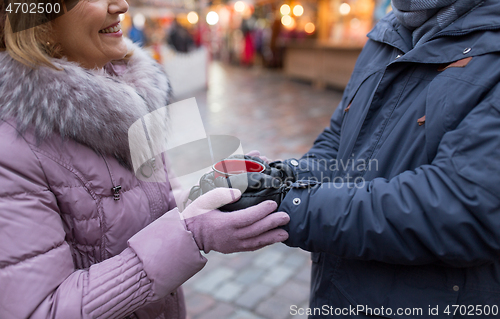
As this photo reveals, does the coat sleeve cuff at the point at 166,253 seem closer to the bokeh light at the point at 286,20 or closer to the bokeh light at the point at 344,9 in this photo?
the bokeh light at the point at 344,9

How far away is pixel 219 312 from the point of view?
2.51 m

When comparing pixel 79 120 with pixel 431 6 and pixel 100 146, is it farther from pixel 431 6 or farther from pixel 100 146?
pixel 431 6

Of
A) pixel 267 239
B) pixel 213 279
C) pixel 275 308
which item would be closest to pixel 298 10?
pixel 213 279

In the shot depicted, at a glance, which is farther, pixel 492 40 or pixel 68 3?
pixel 68 3

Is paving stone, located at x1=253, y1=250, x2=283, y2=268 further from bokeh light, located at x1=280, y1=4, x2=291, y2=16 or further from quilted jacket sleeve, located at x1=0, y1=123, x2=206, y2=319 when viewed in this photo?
bokeh light, located at x1=280, y1=4, x2=291, y2=16

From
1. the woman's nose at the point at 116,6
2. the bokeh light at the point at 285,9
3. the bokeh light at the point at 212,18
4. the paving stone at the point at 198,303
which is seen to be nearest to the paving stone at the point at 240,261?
the paving stone at the point at 198,303

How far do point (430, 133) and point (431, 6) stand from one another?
0.40 m

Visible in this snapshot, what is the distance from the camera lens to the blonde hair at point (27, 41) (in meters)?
1.02

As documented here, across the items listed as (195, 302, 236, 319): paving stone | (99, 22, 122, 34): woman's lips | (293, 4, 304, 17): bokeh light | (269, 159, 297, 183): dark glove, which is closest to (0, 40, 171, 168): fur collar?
(99, 22, 122, 34): woman's lips

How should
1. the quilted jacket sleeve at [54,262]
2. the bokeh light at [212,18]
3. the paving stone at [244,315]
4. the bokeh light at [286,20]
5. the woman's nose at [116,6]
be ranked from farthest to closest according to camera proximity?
the bokeh light at [212,18] → the bokeh light at [286,20] → the paving stone at [244,315] → the woman's nose at [116,6] → the quilted jacket sleeve at [54,262]

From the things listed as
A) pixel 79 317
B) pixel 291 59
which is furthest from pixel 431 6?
pixel 291 59

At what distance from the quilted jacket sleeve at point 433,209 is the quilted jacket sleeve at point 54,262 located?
18.1 inches

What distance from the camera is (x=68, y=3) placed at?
1.12 m

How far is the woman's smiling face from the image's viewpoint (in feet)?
3.77
